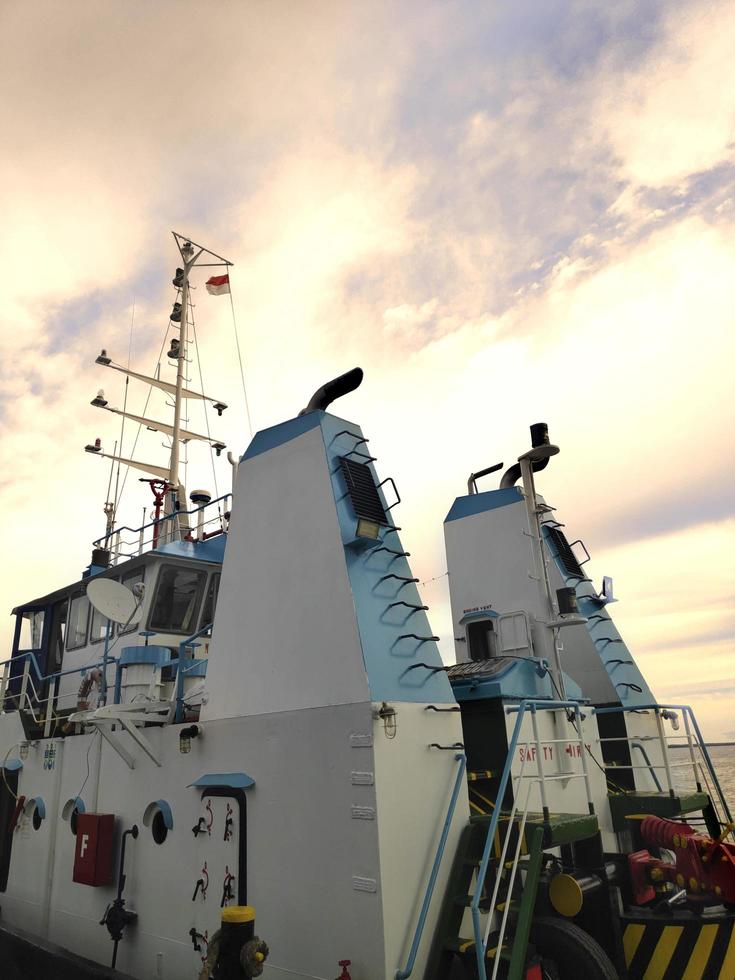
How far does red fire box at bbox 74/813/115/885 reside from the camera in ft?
29.6

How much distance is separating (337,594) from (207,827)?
3.17 m

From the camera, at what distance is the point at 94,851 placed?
356 inches

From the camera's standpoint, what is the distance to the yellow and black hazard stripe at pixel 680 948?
712 centimetres

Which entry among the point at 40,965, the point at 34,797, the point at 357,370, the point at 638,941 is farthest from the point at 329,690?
the point at 34,797

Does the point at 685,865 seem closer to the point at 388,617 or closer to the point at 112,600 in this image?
the point at 388,617

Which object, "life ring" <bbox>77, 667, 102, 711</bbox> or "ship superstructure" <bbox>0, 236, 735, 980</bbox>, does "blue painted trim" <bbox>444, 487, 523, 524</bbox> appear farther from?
"life ring" <bbox>77, 667, 102, 711</bbox>

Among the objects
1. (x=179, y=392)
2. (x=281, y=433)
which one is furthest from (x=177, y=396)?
(x=281, y=433)

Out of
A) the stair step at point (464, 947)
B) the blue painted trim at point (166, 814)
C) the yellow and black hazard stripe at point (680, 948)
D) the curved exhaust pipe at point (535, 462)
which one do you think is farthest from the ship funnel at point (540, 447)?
the blue painted trim at point (166, 814)

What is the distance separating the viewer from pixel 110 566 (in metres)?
13.6

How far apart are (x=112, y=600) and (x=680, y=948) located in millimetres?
8919

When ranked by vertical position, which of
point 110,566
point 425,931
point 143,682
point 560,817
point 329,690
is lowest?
point 425,931

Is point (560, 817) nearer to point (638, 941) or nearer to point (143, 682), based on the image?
point (638, 941)

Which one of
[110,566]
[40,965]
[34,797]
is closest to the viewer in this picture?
[40,965]

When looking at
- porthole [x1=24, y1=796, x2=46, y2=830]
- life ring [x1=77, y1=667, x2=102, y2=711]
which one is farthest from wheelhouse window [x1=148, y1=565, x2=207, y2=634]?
porthole [x1=24, y1=796, x2=46, y2=830]
